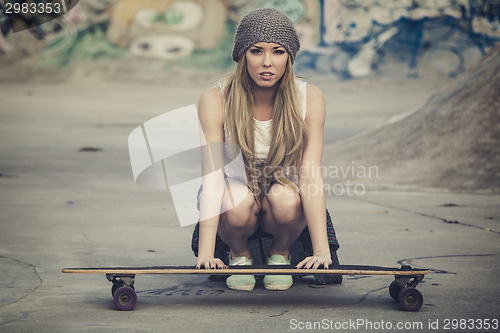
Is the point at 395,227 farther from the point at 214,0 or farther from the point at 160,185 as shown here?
the point at 214,0

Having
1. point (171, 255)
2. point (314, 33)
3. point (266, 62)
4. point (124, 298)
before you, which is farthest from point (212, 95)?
point (314, 33)

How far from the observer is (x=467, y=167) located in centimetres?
667

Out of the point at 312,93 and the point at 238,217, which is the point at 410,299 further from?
the point at 312,93

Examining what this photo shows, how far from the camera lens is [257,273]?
324 centimetres

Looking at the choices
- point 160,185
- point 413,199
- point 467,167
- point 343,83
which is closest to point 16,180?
point 160,185

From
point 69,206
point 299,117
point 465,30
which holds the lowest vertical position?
point 69,206

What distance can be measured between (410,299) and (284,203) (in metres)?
0.69

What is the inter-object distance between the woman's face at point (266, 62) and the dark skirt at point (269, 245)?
731 millimetres

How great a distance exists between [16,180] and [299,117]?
4016 mm

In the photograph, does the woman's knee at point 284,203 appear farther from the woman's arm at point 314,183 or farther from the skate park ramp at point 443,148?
the skate park ramp at point 443,148

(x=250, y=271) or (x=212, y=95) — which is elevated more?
(x=212, y=95)

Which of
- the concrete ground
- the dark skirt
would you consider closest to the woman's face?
the dark skirt

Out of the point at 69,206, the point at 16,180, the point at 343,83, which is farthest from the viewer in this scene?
the point at 343,83

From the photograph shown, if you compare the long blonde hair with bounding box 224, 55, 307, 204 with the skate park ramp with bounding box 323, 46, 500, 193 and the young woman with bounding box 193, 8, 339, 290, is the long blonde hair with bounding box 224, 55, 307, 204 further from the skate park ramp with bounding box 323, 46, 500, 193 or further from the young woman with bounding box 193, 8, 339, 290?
the skate park ramp with bounding box 323, 46, 500, 193
